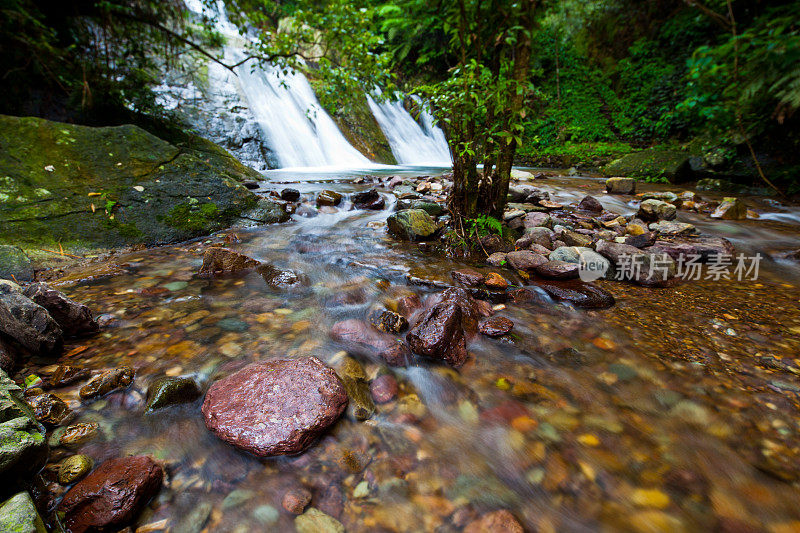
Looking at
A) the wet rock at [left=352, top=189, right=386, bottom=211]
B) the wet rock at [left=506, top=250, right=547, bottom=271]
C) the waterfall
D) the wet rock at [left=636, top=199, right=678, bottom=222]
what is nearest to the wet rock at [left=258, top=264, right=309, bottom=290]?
the wet rock at [left=506, top=250, right=547, bottom=271]

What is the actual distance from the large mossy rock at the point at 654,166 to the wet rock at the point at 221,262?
10.5 m

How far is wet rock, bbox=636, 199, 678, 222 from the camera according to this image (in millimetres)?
4863

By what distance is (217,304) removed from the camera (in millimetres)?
2334

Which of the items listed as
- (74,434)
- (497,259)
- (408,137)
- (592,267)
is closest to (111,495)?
(74,434)

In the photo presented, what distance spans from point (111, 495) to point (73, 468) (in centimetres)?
23

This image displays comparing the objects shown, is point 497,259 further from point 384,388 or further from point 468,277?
point 384,388

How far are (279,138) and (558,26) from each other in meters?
14.6

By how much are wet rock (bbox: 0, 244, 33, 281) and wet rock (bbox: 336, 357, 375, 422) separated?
9.06 feet

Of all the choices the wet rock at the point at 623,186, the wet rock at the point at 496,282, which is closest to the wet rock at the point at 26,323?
the wet rock at the point at 496,282

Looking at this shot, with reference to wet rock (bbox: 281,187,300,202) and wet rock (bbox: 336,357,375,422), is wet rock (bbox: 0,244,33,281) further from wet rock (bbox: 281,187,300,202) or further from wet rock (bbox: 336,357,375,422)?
wet rock (bbox: 281,187,300,202)

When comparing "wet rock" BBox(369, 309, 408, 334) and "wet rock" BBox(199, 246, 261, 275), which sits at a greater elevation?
"wet rock" BBox(199, 246, 261, 275)

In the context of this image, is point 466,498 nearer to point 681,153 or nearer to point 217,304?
point 217,304

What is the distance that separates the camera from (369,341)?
2006 mm

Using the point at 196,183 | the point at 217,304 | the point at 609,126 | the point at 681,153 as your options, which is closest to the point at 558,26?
the point at 609,126
